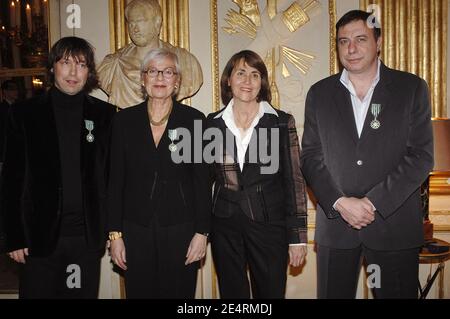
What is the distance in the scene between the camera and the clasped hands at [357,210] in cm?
214

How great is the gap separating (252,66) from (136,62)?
1398mm

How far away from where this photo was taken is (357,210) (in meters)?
2.14

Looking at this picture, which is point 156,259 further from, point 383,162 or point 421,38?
point 421,38

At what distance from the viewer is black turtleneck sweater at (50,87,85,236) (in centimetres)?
221

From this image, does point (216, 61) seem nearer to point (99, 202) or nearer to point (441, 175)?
point (99, 202)

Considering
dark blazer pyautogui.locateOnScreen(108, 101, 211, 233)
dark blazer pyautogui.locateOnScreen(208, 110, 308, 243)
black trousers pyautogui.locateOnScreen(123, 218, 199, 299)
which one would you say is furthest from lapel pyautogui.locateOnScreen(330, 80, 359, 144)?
black trousers pyautogui.locateOnScreen(123, 218, 199, 299)

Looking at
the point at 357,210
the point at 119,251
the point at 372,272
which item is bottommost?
the point at 372,272

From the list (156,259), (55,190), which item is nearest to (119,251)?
(156,259)

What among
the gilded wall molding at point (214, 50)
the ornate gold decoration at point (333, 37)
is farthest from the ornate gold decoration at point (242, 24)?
the ornate gold decoration at point (333, 37)

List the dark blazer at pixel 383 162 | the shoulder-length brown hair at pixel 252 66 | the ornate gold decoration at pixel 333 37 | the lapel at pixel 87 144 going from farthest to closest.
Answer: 1. the ornate gold decoration at pixel 333 37
2. the shoulder-length brown hair at pixel 252 66
3. the lapel at pixel 87 144
4. the dark blazer at pixel 383 162

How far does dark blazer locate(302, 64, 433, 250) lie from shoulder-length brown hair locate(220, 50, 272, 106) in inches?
14.9

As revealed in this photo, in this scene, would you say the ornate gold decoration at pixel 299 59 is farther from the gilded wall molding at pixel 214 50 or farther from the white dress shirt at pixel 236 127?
the white dress shirt at pixel 236 127

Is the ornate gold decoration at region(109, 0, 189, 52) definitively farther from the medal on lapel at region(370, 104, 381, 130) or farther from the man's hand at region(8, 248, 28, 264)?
the man's hand at region(8, 248, 28, 264)

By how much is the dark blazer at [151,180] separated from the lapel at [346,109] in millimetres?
793
